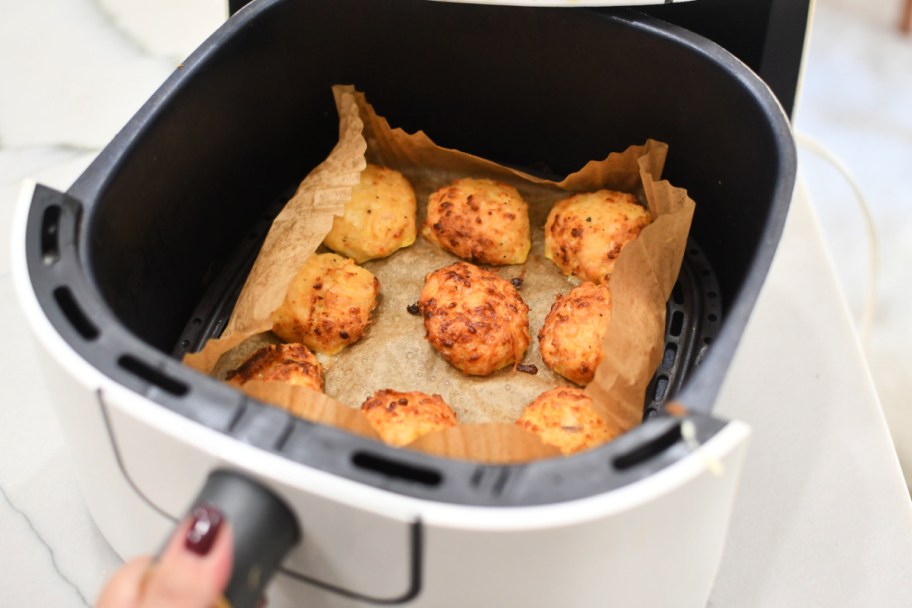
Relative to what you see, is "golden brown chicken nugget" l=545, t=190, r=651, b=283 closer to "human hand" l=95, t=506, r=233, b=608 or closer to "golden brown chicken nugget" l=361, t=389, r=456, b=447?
"golden brown chicken nugget" l=361, t=389, r=456, b=447

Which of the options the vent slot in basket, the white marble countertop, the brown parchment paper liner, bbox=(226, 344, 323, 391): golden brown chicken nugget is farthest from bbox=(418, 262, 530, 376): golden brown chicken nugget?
the vent slot in basket

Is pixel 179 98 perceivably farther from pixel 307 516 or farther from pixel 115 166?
pixel 307 516

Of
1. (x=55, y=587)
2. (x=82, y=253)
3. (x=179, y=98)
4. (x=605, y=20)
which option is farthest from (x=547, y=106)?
(x=55, y=587)

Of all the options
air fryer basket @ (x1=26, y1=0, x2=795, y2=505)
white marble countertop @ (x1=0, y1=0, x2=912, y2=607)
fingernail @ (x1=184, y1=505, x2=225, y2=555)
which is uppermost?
air fryer basket @ (x1=26, y1=0, x2=795, y2=505)

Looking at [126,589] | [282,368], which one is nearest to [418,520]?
[126,589]

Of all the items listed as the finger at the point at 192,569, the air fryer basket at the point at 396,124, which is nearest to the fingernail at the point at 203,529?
the finger at the point at 192,569

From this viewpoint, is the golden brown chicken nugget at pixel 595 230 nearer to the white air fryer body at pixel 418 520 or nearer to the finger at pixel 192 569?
the white air fryer body at pixel 418 520
